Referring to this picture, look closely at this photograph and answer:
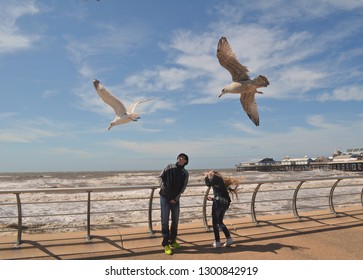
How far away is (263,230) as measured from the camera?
6.58m

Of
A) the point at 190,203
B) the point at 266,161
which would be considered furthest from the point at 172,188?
the point at 266,161

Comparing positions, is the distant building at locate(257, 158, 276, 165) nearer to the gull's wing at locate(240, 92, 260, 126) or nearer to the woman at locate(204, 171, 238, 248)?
the woman at locate(204, 171, 238, 248)

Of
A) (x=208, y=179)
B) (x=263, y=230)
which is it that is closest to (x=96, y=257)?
(x=208, y=179)

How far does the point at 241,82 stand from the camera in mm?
5070

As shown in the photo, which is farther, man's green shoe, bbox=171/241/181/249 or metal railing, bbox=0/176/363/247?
metal railing, bbox=0/176/363/247

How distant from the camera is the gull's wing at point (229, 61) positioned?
212 inches

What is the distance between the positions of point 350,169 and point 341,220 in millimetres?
74095

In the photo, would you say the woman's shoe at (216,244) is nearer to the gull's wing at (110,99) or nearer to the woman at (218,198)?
the woman at (218,198)

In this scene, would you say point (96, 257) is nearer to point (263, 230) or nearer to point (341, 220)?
point (263, 230)

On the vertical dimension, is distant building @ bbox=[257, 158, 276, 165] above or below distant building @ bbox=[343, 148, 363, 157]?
below

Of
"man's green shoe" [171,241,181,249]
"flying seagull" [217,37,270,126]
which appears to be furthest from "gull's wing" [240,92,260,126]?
"man's green shoe" [171,241,181,249]

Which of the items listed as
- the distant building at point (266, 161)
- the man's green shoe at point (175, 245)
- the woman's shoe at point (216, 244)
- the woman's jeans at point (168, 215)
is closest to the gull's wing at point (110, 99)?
the woman's jeans at point (168, 215)

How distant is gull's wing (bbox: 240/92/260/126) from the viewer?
5027mm

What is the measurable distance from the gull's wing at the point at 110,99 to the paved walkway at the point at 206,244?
1934 millimetres
